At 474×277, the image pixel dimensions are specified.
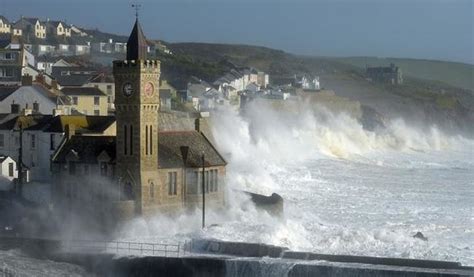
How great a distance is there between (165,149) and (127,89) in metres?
2.92

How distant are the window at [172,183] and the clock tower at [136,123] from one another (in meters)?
0.95

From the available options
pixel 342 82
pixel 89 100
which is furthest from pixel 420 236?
pixel 342 82

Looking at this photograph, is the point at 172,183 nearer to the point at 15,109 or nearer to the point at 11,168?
the point at 11,168

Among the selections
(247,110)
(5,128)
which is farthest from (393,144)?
(5,128)

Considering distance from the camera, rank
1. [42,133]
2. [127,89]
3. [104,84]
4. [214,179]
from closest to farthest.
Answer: [127,89] < [214,179] < [42,133] < [104,84]

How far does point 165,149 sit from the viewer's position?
3959 centimetres

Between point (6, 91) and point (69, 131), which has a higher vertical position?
point (6, 91)

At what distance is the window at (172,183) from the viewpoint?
38.8 m

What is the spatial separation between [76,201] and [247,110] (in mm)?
48213

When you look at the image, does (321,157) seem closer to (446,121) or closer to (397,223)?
(397,223)

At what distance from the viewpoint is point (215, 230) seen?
121ft

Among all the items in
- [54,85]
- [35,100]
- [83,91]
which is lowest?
[35,100]

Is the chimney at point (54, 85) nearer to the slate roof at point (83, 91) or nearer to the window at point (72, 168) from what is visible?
the slate roof at point (83, 91)

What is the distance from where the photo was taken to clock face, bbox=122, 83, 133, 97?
3756cm
